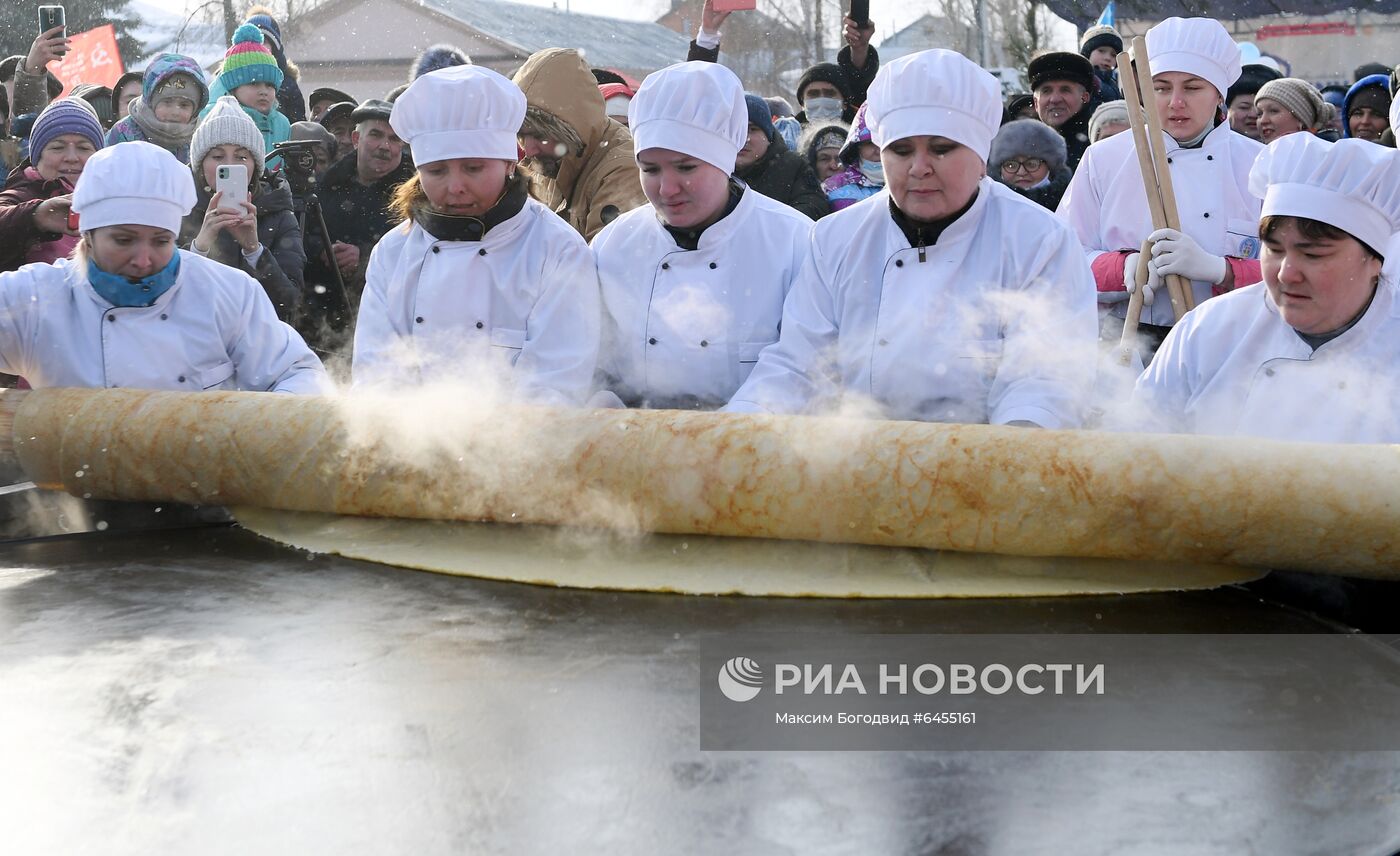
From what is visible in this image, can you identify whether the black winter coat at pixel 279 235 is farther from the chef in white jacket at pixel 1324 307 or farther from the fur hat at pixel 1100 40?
the fur hat at pixel 1100 40

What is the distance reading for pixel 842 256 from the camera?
3.63 m

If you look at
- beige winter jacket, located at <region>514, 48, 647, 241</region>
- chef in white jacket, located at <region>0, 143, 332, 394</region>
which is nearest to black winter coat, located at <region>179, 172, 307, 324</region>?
beige winter jacket, located at <region>514, 48, 647, 241</region>

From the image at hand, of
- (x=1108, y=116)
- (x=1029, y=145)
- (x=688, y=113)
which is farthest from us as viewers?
(x=1029, y=145)

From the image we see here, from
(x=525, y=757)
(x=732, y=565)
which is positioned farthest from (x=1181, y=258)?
(x=525, y=757)

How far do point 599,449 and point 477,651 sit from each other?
31.5 inches

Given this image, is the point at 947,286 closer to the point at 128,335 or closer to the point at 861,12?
the point at 128,335

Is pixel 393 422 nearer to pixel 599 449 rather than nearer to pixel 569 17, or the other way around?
pixel 599 449

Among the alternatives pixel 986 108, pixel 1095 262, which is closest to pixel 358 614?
pixel 986 108

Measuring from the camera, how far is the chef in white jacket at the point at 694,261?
385cm

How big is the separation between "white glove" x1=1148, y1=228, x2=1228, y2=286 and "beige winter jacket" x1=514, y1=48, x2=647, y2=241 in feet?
5.98

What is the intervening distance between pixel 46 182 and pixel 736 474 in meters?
4.05

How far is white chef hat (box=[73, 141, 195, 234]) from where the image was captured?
3.87 meters

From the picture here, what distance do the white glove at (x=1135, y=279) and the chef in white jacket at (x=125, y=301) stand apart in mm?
2592

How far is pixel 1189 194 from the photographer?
4.72 meters
